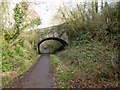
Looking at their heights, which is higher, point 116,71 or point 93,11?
point 93,11

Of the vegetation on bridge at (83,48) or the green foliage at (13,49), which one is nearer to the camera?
the vegetation on bridge at (83,48)

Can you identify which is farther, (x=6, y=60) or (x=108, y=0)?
(x=108, y=0)

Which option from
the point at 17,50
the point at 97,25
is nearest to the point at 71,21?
the point at 17,50

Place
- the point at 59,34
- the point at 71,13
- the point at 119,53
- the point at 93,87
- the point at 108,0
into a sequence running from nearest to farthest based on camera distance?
the point at 93,87 → the point at 119,53 → the point at 108,0 → the point at 71,13 → the point at 59,34

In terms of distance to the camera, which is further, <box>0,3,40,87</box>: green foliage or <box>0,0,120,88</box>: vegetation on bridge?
<box>0,3,40,87</box>: green foliage

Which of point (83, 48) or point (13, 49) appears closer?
point (83, 48)

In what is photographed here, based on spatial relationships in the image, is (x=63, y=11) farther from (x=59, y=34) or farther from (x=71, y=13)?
(x=59, y=34)

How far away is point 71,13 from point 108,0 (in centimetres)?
681

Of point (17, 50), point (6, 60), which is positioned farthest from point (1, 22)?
point (17, 50)

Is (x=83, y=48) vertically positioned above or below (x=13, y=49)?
below

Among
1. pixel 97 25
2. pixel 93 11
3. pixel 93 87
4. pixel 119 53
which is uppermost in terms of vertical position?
pixel 93 11

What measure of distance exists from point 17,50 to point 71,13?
287 inches

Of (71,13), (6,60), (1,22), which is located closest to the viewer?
(6,60)

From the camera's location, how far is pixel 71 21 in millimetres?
24969
